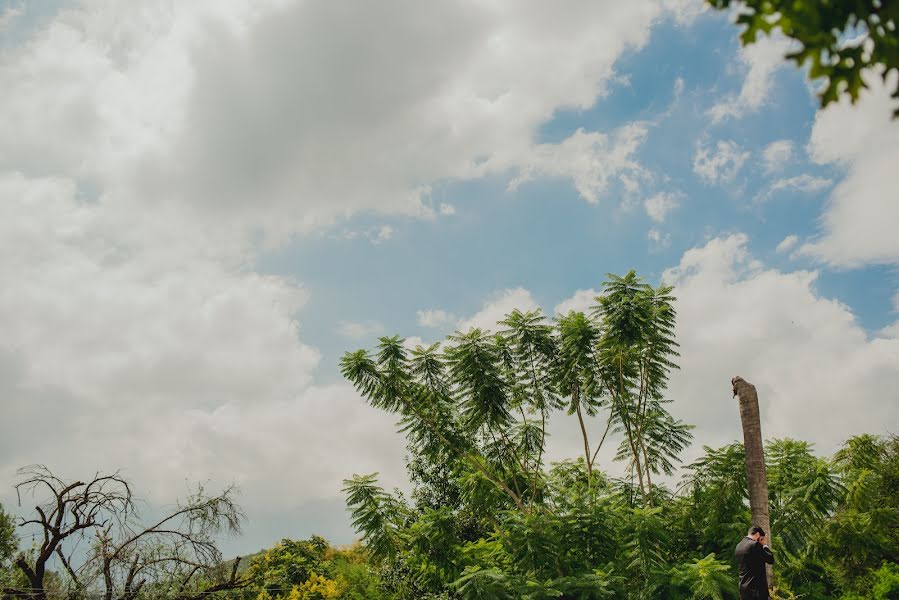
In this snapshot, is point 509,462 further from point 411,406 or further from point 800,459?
point 800,459

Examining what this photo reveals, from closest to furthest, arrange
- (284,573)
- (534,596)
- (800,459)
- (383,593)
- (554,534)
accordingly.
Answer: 1. (534,596)
2. (554,534)
3. (800,459)
4. (383,593)
5. (284,573)

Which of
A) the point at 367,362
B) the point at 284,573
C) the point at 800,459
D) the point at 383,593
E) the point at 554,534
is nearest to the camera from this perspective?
the point at 554,534

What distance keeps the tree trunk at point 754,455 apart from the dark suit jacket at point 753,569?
3691 millimetres

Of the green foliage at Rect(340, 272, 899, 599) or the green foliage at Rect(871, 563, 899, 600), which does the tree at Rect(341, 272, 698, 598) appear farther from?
the green foliage at Rect(871, 563, 899, 600)

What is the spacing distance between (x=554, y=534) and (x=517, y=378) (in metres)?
4.73

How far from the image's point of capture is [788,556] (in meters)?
16.5

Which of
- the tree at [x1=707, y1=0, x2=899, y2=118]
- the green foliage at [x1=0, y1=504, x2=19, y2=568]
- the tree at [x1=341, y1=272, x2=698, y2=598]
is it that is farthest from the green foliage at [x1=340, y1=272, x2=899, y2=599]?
the green foliage at [x1=0, y1=504, x2=19, y2=568]

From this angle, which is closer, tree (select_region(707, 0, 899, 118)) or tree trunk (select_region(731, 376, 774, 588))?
tree (select_region(707, 0, 899, 118))

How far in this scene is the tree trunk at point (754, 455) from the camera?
14922 mm

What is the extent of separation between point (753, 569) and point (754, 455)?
4.83 meters

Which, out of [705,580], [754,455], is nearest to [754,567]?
[705,580]

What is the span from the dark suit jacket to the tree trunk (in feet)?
12.1

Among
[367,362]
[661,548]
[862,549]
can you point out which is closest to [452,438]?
[367,362]

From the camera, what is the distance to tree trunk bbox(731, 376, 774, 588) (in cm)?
1492
